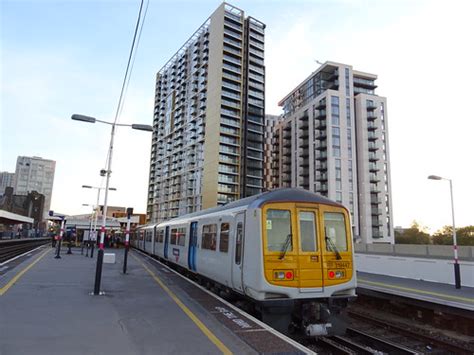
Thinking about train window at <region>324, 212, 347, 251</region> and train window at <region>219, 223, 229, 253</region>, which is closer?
train window at <region>324, 212, 347, 251</region>

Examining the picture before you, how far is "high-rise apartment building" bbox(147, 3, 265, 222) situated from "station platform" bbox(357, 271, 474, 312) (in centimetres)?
6008

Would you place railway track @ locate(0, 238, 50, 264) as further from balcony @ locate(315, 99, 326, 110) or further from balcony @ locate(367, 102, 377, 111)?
balcony @ locate(367, 102, 377, 111)

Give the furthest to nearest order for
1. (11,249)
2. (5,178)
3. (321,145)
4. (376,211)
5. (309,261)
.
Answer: (5,178) → (321,145) → (376,211) → (11,249) → (309,261)

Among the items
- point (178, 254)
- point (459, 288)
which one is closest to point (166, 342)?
point (178, 254)

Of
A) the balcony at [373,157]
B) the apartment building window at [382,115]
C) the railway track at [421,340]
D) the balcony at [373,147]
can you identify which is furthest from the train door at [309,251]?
the apartment building window at [382,115]

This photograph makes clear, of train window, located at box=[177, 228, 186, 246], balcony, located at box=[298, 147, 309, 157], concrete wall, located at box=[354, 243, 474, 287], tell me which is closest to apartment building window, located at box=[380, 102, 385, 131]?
balcony, located at box=[298, 147, 309, 157]

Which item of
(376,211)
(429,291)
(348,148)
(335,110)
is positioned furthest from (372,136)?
(429,291)

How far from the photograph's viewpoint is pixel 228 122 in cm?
7838

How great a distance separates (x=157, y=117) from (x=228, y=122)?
45.0 m

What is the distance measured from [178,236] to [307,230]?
9610 millimetres

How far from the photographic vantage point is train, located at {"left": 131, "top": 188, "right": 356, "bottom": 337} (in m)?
7.89

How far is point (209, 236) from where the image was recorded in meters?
11.9

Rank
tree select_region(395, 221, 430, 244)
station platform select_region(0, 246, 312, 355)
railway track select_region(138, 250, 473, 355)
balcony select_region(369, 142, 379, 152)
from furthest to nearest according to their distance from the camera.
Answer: tree select_region(395, 221, 430, 244) → balcony select_region(369, 142, 379, 152) → railway track select_region(138, 250, 473, 355) → station platform select_region(0, 246, 312, 355)

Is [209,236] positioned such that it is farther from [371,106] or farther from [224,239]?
[371,106]
